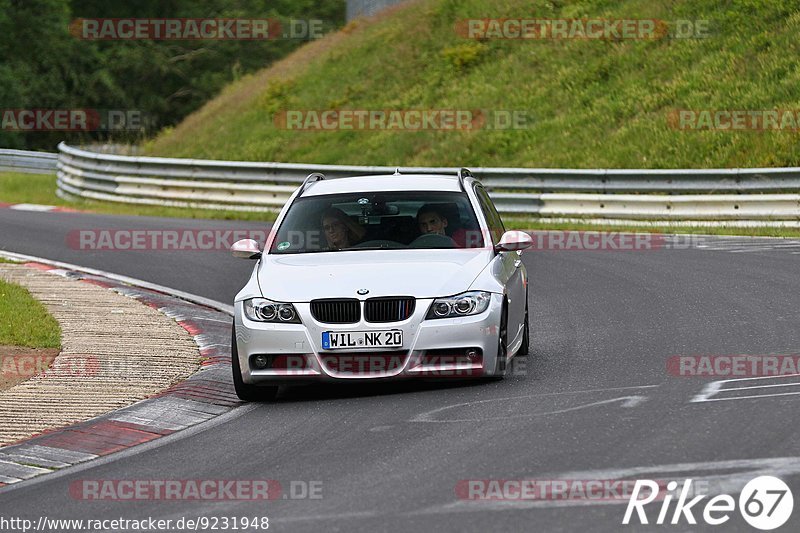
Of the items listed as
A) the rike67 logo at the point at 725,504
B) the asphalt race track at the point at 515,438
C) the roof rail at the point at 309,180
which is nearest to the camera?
the rike67 logo at the point at 725,504

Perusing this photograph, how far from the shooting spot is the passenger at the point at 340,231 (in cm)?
1065

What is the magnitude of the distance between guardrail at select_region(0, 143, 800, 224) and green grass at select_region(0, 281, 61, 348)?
10.4m

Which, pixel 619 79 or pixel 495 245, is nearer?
pixel 495 245

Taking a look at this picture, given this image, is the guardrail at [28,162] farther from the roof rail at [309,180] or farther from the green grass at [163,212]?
the roof rail at [309,180]

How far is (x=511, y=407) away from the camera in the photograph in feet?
29.0

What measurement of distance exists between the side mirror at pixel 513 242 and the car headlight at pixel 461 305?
82cm

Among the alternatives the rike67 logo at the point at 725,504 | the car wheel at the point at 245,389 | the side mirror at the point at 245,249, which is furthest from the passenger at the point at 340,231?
the rike67 logo at the point at 725,504

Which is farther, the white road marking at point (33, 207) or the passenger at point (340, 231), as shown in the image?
the white road marking at point (33, 207)

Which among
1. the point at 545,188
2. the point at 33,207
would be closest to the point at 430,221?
the point at 545,188

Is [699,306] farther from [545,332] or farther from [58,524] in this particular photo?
[58,524]

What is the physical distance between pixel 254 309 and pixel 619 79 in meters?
22.7

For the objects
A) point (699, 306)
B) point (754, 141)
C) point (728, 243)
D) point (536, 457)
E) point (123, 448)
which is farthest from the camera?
Result: point (754, 141)

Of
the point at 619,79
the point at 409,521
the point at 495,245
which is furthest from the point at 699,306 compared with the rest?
the point at 619,79

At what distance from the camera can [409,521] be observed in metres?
6.14
